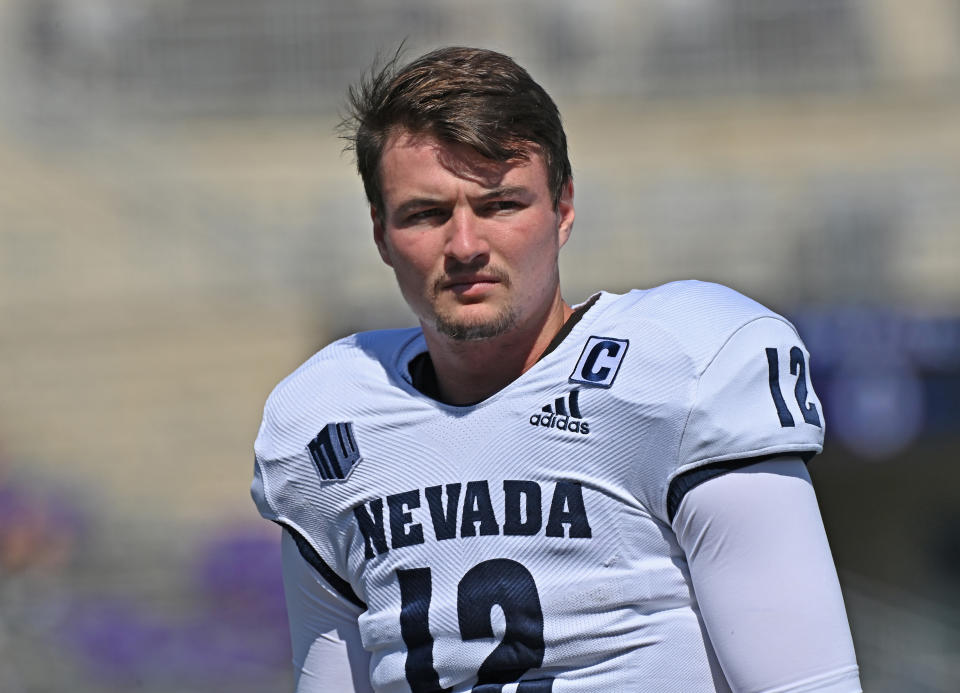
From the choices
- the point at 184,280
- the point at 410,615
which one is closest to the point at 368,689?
the point at 410,615

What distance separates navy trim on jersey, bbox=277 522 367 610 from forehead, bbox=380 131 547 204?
54 centimetres

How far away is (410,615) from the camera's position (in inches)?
69.3

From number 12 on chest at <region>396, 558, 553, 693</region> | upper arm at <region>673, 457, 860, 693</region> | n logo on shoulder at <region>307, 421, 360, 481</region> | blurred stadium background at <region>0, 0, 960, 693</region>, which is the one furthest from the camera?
blurred stadium background at <region>0, 0, 960, 693</region>

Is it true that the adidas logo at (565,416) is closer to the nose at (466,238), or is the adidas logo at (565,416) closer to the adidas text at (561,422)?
the adidas text at (561,422)

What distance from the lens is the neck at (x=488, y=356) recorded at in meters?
1.86

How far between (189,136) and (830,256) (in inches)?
205

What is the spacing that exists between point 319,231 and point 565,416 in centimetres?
842

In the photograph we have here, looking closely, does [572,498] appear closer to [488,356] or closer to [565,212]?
[488,356]

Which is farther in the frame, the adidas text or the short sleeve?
the adidas text

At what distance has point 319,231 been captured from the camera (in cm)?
998

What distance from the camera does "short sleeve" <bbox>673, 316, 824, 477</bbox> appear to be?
1.60m

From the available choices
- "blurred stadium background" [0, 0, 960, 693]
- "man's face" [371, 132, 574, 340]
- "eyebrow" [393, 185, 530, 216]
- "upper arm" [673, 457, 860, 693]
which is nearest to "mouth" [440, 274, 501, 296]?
"man's face" [371, 132, 574, 340]

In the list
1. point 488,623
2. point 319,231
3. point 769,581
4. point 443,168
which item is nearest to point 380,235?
point 443,168

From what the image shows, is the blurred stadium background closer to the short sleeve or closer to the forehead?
the forehead
